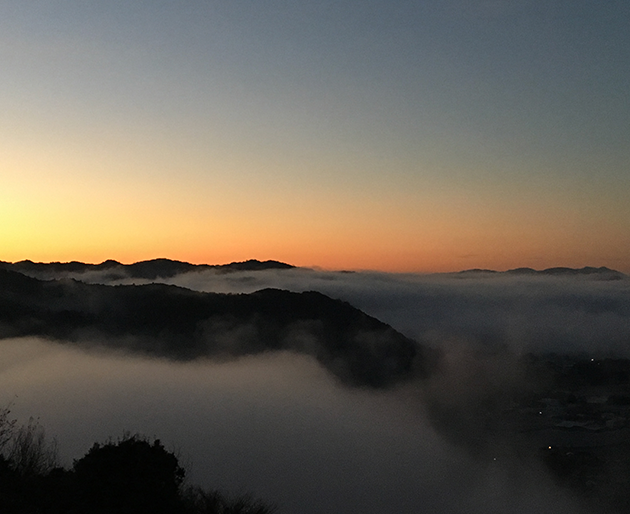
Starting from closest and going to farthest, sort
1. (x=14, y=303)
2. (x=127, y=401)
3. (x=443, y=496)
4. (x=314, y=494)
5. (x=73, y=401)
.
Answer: (x=314, y=494) → (x=443, y=496) → (x=73, y=401) → (x=127, y=401) → (x=14, y=303)

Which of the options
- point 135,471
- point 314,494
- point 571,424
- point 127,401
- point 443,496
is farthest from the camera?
point 571,424

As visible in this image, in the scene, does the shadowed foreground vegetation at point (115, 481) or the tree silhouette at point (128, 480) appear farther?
the tree silhouette at point (128, 480)

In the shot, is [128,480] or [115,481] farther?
[128,480]

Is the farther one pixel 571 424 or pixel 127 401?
pixel 571 424

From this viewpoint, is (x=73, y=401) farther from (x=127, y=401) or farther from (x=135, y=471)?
(x=135, y=471)

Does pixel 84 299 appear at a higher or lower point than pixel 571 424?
higher

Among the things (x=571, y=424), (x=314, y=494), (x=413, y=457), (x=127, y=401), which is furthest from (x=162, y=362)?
(x=571, y=424)

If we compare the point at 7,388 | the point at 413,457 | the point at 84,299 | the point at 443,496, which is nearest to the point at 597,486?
the point at 443,496

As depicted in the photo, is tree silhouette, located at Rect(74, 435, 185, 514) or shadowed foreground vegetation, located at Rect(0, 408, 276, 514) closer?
shadowed foreground vegetation, located at Rect(0, 408, 276, 514)

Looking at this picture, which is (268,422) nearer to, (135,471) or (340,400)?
(340,400)

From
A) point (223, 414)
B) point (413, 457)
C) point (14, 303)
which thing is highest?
point (14, 303)
